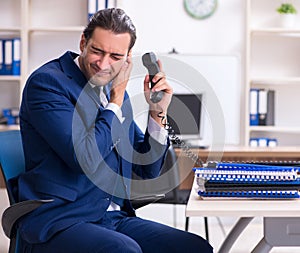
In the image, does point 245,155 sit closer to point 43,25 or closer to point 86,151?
point 43,25

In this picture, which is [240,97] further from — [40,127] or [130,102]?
[40,127]

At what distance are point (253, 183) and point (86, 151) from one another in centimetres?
48

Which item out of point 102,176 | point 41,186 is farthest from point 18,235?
point 102,176

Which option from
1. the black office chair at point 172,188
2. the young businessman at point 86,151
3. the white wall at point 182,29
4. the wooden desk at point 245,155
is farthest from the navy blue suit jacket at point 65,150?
the white wall at point 182,29

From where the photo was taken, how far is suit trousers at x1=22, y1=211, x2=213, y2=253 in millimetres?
1639

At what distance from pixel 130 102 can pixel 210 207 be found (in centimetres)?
72

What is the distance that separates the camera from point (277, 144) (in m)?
4.85

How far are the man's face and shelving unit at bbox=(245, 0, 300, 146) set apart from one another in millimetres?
3003

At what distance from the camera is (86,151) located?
5.58ft

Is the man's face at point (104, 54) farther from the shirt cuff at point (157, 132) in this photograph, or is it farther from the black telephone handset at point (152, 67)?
the shirt cuff at point (157, 132)

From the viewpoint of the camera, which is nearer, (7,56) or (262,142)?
(7,56)

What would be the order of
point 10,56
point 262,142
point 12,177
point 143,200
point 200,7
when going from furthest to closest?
point 200,7, point 262,142, point 10,56, point 143,200, point 12,177

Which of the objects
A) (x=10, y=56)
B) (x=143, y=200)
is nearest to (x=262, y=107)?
(x=10, y=56)

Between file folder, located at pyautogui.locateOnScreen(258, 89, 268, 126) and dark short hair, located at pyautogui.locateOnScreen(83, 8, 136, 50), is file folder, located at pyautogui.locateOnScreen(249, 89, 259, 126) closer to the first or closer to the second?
file folder, located at pyautogui.locateOnScreen(258, 89, 268, 126)
